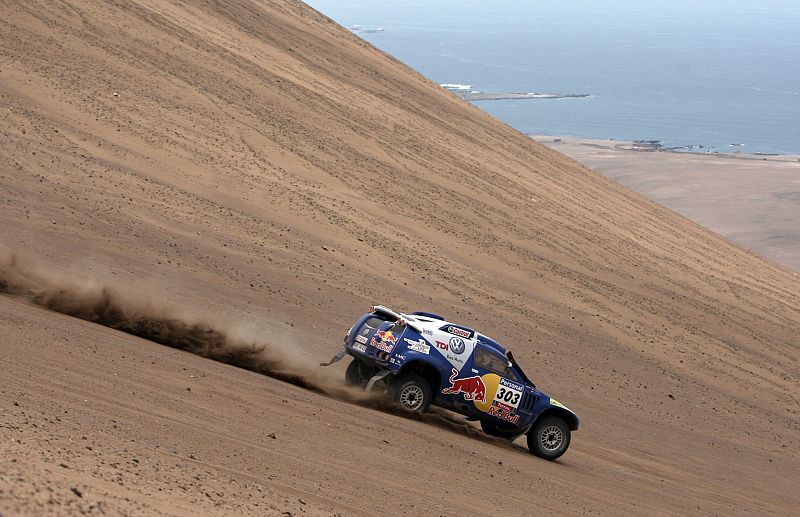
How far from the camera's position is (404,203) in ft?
98.2

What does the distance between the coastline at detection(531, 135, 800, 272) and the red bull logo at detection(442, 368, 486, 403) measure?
123 feet

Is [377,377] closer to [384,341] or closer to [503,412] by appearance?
Result: [384,341]

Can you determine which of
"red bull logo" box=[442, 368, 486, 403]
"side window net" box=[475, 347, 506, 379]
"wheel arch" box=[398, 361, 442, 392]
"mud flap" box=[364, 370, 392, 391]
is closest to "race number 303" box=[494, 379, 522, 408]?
"side window net" box=[475, 347, 506, 379]

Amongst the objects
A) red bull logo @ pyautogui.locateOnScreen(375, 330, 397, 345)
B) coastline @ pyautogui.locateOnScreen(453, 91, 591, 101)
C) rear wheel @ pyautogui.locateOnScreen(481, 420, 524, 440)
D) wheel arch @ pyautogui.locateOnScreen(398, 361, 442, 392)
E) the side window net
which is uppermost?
coastline @ pyautogui.locateOnScreen(453, 91, 591, 101)

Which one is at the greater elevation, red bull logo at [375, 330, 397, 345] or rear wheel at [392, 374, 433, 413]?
red bull logo at [375, 330, 397, 345]

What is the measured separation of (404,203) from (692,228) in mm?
15430

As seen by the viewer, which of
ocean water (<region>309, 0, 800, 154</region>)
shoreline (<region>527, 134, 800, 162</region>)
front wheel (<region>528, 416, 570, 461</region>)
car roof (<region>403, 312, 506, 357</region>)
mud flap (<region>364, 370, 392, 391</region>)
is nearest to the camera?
mud flap (<region>364, 370, 392, 391</region>)

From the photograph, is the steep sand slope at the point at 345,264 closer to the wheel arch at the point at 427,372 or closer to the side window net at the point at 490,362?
the wheel arch at the point at 427,372

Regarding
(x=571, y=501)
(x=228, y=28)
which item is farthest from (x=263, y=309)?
(x=228, y=28)

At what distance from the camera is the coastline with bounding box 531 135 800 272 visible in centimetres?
5641

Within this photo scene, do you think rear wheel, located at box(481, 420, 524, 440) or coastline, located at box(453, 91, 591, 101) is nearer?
rear wheel, located at box(481, 420, 524, 440)

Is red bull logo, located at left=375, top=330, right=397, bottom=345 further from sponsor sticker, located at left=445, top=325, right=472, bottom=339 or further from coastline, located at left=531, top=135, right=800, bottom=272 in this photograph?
coastline, located at left=531, top=135, right=800, bottom=272

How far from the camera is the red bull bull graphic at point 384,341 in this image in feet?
50.1

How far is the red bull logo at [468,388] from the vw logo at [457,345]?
0.29m
